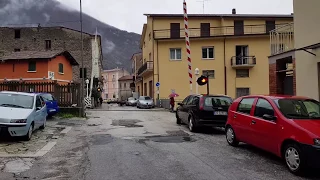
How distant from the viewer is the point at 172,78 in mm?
39094

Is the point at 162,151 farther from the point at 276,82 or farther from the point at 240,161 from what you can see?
the point at 276,82

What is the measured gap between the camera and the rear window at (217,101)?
1279 cm

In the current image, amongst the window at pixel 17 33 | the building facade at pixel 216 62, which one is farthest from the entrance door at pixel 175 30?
the window at pixel 17 33

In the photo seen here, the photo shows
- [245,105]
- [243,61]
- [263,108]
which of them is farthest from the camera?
[243,61]

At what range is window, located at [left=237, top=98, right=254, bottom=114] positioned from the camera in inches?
339

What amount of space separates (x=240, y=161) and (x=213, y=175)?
1.52 metres

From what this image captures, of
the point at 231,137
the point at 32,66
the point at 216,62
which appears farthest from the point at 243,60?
the point at 231,137

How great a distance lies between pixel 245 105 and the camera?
8.90 meters

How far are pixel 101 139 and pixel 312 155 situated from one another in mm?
6830

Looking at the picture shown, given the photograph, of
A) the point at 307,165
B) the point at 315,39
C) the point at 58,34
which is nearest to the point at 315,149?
the point at 307,165

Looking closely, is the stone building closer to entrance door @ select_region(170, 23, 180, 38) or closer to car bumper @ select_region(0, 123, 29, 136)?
entrance door @ select_region(170, 23, 180, 38)

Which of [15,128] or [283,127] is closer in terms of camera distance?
[283,127]

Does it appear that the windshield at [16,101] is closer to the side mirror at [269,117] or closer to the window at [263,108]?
the window at [263,108]

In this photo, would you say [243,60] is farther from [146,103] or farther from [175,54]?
[146,103]
